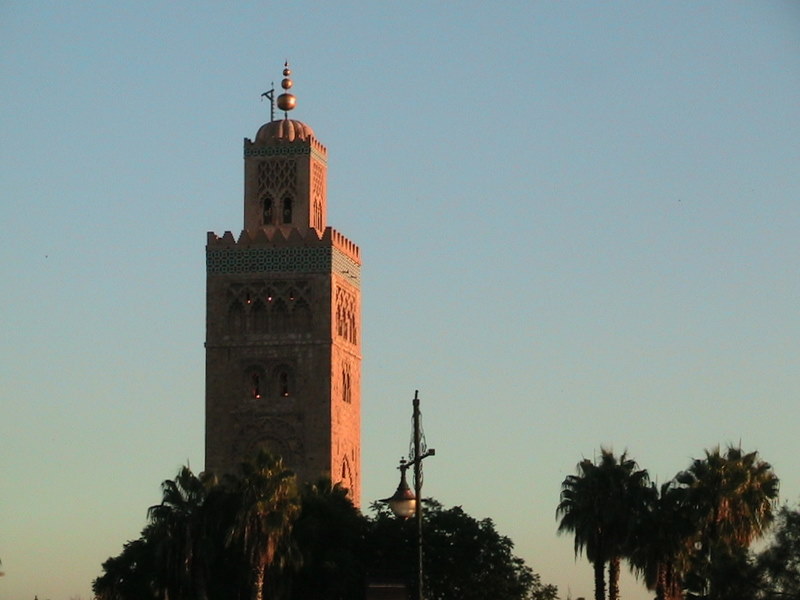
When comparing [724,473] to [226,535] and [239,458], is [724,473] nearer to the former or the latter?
[226,535]

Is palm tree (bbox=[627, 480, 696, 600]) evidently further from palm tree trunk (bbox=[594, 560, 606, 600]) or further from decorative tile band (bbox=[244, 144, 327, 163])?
decorative tile band (bbox=[244, 144, 327, 163])

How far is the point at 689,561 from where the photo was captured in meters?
71.1

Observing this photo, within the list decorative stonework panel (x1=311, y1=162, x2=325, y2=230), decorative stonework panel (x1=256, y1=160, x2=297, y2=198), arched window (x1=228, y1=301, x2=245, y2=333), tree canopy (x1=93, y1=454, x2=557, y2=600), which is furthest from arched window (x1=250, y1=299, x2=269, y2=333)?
tree canopy (x1=93, y1=454, x2=557, y2=600)

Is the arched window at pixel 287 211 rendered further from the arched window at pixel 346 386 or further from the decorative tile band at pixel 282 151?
the arched window at pixel 346 386

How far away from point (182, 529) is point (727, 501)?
1557cm

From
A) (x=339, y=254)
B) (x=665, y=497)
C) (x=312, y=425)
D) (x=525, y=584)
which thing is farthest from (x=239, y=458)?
(x=665, y=497)

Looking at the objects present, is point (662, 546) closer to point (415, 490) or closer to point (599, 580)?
point (599, 580)

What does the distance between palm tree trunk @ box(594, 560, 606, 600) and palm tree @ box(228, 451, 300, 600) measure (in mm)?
8862

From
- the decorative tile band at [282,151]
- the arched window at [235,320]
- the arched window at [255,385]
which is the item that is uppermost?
the decorative tile band at [282,151]

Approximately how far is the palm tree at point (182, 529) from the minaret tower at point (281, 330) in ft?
49.4

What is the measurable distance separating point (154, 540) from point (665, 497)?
14.7 m

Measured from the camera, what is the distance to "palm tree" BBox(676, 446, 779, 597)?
71.8m

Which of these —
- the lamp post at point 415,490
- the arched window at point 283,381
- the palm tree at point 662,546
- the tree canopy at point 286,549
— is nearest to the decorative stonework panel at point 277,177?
the arched window at point 283,381

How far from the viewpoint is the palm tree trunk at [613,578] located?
70562 millimetres
